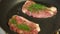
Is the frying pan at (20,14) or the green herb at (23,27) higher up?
the frying pan at (20,14)

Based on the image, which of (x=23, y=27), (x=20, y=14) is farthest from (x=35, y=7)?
(x=23, y=27)

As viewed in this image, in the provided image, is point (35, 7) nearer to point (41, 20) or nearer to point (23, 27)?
point (41, 20)

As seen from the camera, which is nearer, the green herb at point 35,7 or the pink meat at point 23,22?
the pink meat at point 23,22

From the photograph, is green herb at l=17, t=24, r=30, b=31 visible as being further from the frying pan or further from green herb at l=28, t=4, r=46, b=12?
green herb at l=28, t=4, r=46, b=12

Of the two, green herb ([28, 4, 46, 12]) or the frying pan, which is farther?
green herb ([28, 4, 46, 12])

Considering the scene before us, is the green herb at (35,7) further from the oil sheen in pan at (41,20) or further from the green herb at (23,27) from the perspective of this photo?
the green herb at (23,27)

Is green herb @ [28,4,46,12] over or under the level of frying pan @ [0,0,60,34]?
over

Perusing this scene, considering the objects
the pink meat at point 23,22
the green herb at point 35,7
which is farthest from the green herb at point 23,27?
the green herb at point 35,7

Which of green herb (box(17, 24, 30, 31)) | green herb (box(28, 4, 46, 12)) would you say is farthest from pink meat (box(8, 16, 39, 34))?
green herb (box(28, 4, 46, 12))

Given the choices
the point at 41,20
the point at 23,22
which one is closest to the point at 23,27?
the point at 23,22

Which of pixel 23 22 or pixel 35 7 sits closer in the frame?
pixel 23 22
